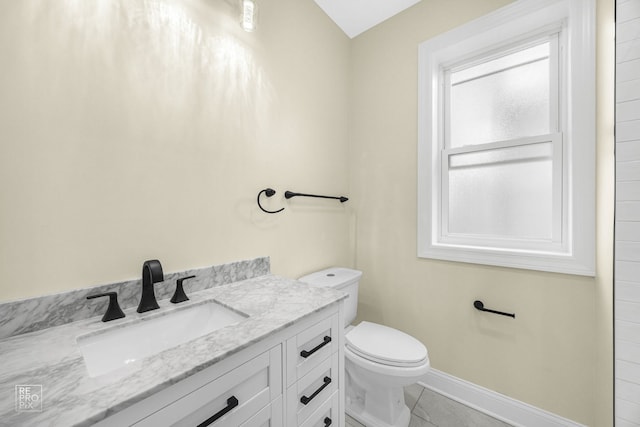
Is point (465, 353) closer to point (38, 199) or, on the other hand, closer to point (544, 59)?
point (544, 59)

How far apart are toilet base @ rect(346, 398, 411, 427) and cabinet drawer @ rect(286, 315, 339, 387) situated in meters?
0.75

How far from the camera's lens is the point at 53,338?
68cm

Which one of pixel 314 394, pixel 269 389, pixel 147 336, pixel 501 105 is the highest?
pixel 501 105

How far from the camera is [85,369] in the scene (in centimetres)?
55

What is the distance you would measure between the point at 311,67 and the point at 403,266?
5.13 feet

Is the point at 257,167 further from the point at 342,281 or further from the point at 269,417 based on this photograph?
the point at 269,417

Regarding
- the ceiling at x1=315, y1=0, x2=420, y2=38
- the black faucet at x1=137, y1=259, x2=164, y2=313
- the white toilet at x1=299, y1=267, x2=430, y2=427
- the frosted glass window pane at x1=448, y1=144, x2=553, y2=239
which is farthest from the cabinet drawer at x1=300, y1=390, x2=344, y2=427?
the ceiling at x1=315, y1=0, x2=420, y2=38

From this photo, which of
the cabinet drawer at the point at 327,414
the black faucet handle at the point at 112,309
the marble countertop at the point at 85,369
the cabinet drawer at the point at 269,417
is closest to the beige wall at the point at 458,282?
the cabinet drawer at the point at 327,414

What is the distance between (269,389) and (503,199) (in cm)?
165

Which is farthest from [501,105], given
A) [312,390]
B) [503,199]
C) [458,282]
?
[312,390]

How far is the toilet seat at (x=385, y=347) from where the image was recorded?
122 centimetres

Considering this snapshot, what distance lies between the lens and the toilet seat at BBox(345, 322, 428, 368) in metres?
1.22

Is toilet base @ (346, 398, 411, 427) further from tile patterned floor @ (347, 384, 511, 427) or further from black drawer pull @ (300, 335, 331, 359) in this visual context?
black drawer pull @ (300, 335, 331, 359)
